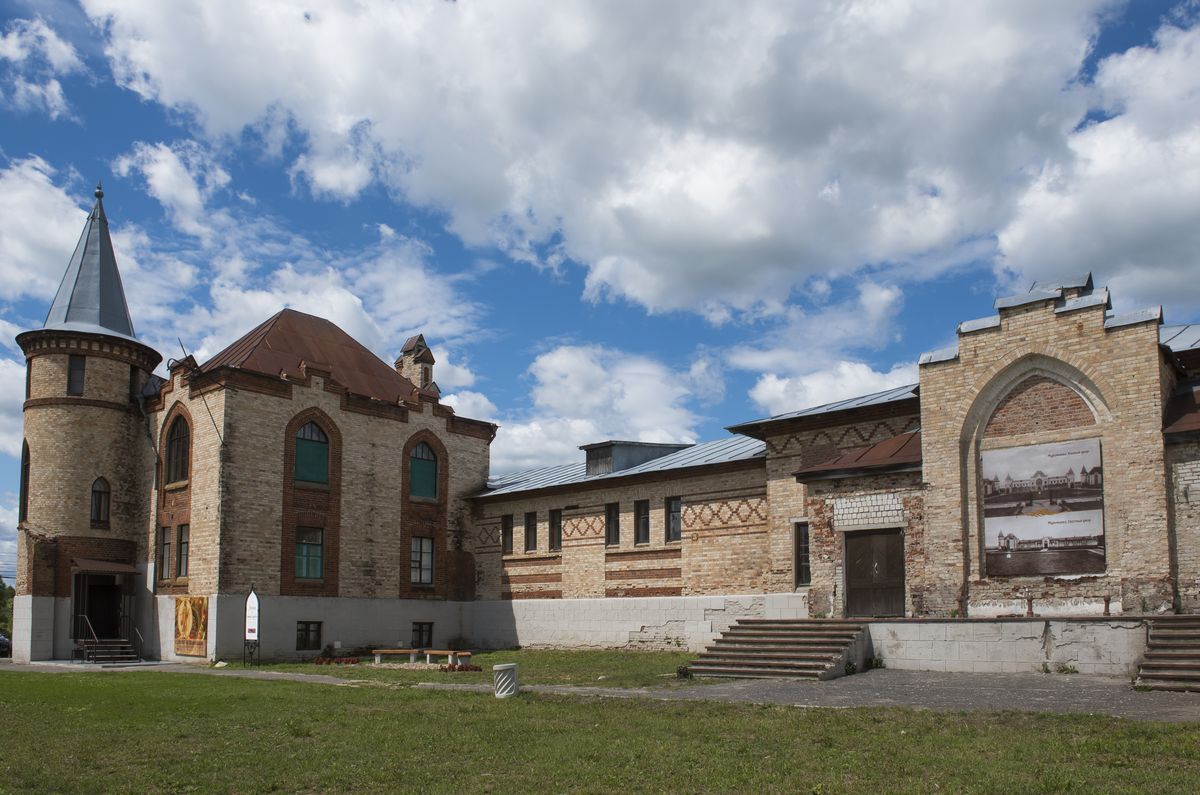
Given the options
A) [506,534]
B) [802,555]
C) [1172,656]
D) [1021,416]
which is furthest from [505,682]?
[506,534]

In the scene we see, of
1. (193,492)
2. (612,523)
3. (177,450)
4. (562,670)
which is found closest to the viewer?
(562,670)

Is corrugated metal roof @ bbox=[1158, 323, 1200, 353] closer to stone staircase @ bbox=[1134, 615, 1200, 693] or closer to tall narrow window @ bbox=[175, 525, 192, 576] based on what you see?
stone staircase @ bbox=[1134, 615, 1200, 693]

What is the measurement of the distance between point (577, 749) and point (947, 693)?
6.82 metres

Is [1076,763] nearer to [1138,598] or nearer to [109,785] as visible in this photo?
[109,785]

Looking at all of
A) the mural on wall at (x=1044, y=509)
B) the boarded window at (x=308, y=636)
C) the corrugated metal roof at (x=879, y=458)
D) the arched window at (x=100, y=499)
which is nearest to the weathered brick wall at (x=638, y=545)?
the corrugated metal roof at (x=879, y=458)

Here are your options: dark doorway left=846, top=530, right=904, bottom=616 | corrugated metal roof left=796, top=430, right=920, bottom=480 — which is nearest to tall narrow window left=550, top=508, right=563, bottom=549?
corrugated metal roof left=796, top=430, right=920, bottom=480

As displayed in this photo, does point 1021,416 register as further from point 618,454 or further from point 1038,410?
point 618,454

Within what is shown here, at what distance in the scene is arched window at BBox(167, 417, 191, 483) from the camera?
1201 inches

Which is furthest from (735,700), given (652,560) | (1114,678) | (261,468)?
(261,468)

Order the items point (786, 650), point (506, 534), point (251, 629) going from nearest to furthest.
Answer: point (786, 650), point (251, 629), point (506, 534)

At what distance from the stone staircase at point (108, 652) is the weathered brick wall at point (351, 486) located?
14.4 feet

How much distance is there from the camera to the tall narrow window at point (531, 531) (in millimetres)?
32594

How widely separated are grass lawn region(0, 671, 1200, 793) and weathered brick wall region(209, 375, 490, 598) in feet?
44.8

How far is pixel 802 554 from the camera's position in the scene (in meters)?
24.7
